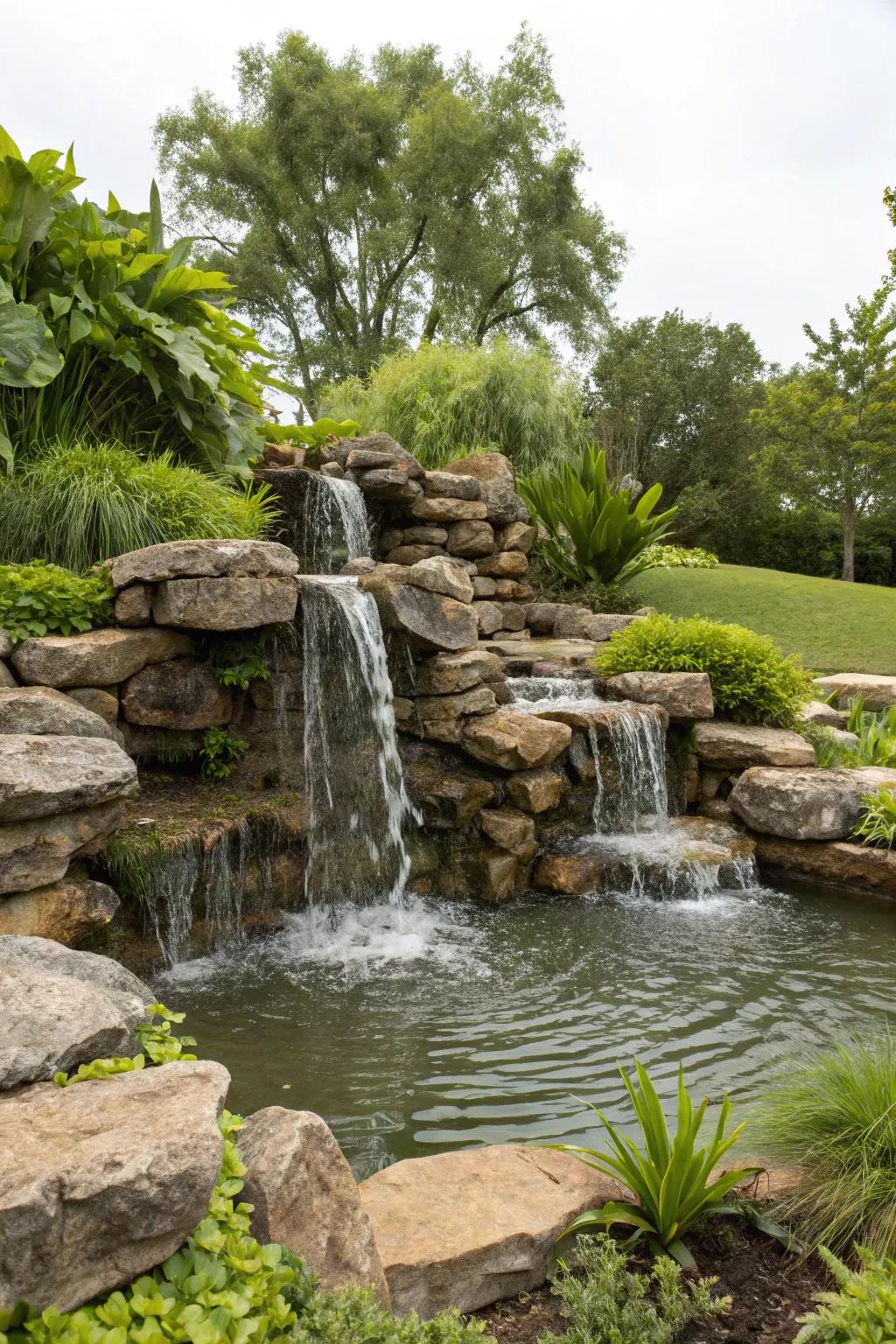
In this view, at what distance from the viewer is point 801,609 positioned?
13227 mm

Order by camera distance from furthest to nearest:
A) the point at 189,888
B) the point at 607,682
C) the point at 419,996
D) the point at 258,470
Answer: the point at 258,470
the point at 607,682
the point at 189,888
the point at 419,996

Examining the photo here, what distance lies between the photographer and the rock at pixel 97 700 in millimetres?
5355

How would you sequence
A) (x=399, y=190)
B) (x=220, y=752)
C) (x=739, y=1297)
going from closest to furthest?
(x=739, y=1297) → (x=220, y=752) → (x=399, y=190)

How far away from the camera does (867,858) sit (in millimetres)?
6477

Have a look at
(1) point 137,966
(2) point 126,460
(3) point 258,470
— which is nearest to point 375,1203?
(1) point 137,966

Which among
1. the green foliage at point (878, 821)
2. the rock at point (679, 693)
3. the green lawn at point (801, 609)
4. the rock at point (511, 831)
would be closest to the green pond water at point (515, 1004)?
the rock at point (511, 831)

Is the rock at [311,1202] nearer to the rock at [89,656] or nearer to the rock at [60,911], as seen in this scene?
the rock at [60,911]

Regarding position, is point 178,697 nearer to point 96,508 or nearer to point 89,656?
point 89,656

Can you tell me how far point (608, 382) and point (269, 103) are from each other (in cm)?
1189

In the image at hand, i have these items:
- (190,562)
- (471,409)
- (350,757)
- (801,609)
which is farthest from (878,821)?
(471,409)

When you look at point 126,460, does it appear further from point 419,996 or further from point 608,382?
point 608,382

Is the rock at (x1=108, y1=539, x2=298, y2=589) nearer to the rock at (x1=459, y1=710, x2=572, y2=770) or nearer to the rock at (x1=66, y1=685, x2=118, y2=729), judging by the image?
the rock at (x1=66, y1=685, x2=118, y2=729)

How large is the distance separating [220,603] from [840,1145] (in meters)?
4.30

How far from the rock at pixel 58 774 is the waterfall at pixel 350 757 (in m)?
1.86
